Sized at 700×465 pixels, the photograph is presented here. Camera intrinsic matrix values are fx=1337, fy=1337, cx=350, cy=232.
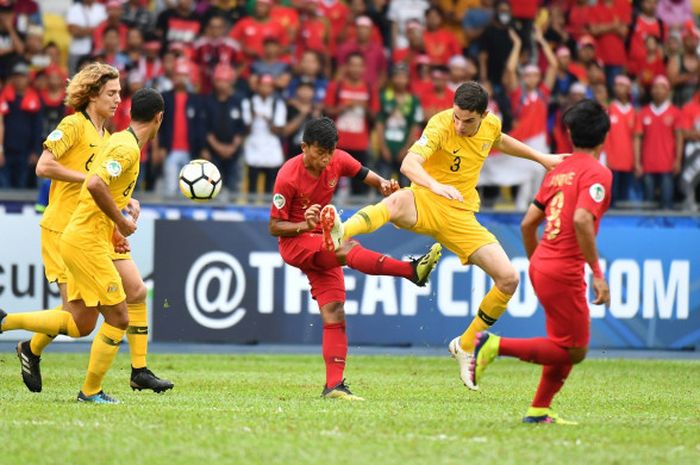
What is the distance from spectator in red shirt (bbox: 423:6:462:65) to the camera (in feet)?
70.6

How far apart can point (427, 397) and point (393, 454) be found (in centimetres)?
424

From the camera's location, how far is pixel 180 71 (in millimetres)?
19641

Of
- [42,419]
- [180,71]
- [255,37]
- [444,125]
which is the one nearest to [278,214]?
[444,125]

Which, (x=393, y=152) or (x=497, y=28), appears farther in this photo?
(x=497, y=28)

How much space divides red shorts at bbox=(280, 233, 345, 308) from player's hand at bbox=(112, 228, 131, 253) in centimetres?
147

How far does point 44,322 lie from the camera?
11.1 m

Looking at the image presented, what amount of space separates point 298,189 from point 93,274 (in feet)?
7.03

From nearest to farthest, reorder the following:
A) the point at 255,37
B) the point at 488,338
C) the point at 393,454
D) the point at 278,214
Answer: the point at 393,454, the point at 488,338, the point at 278,214, the point at 255,37

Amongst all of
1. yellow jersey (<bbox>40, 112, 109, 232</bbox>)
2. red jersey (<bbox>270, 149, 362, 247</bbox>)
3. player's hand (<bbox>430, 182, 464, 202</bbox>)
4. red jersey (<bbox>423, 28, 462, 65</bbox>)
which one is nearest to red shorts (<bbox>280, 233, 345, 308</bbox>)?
red jersey (<bbox>270, 149, 362, 247</bbox>)

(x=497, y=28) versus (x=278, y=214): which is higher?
(x=497, y=28)

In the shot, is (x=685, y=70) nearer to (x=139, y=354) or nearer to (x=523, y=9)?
(x=523, y=9)

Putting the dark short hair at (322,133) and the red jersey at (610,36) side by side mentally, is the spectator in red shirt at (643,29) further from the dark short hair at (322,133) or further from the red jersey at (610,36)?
the dark short hair at (322,133)

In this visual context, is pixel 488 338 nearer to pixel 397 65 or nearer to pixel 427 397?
pixel 427 397

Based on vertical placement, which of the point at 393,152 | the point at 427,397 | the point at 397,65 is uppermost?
the point at 397,65
